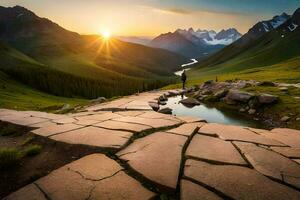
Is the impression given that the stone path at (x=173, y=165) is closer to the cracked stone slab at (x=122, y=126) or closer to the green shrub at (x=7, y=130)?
the cracked stone slab at (x=122, y=126)

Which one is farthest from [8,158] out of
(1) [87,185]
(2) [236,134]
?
(2) [236,134]

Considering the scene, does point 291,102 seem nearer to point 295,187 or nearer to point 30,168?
point 295,187

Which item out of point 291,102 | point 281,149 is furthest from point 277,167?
point 291,102

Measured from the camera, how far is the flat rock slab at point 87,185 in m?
3.91

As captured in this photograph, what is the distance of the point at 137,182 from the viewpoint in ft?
14.1

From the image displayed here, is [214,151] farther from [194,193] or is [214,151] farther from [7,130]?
[7,130]

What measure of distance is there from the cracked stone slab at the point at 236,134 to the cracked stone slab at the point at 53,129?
3.81 metres

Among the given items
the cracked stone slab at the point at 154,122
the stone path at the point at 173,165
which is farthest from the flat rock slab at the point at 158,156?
the cracked stone slab at the point at 154,122

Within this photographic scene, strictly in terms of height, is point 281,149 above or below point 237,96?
below

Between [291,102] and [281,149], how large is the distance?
1376 centimetres

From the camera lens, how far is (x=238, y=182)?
14.0 feet

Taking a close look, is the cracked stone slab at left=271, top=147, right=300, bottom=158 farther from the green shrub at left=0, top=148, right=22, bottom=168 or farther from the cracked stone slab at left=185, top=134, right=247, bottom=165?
the green shrub at left=0, top=148, right=22, bottom=168

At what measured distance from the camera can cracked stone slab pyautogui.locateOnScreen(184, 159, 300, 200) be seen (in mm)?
3941

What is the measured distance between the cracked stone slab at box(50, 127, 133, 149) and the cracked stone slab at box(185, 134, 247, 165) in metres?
1.66
